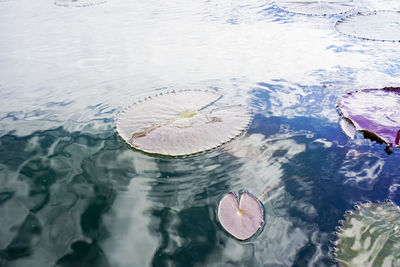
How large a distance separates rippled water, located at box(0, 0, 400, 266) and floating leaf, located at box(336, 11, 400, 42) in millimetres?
173

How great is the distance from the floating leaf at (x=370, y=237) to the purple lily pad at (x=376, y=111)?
0.58 meters

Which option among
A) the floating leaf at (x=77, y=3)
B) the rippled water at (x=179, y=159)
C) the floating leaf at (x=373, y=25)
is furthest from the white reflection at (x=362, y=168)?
the floating leaf at (x=77, y=3)

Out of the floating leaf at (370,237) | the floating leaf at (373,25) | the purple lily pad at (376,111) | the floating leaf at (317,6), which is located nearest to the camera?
the floating leaf at (370,237)

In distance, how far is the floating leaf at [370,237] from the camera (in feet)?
3.51

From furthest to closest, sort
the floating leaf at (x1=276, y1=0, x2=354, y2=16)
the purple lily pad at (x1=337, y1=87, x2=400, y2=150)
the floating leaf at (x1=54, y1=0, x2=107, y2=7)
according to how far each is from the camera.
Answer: the floating leaf at (x1=54, y1=0, x2=107, y2=7)
the floating leaf at (x1=276, y1=0, x2=354, y2=16)
the purple lily pad at (x1=337, y1=87, x2=400, y2=150)

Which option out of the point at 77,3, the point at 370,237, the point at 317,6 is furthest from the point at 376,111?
the point at 77,3

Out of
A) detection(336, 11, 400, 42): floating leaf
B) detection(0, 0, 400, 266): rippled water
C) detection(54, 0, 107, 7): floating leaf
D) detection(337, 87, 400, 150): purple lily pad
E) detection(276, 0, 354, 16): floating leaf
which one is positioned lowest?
detection(0, 0, 400, 266): rippled water

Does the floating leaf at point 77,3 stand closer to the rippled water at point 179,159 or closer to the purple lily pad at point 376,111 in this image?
the rippled water at point 179,159

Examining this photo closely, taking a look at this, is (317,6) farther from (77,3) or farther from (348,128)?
(77,3)

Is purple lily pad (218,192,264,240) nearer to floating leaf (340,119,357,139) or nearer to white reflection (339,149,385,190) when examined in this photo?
white reflection (339,149,385,190)

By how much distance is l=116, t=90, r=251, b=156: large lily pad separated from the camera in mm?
1761

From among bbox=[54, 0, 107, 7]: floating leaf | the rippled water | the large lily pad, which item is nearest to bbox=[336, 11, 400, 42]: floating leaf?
the rippled water

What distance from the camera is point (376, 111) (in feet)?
6.15

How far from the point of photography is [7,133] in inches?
80.6
